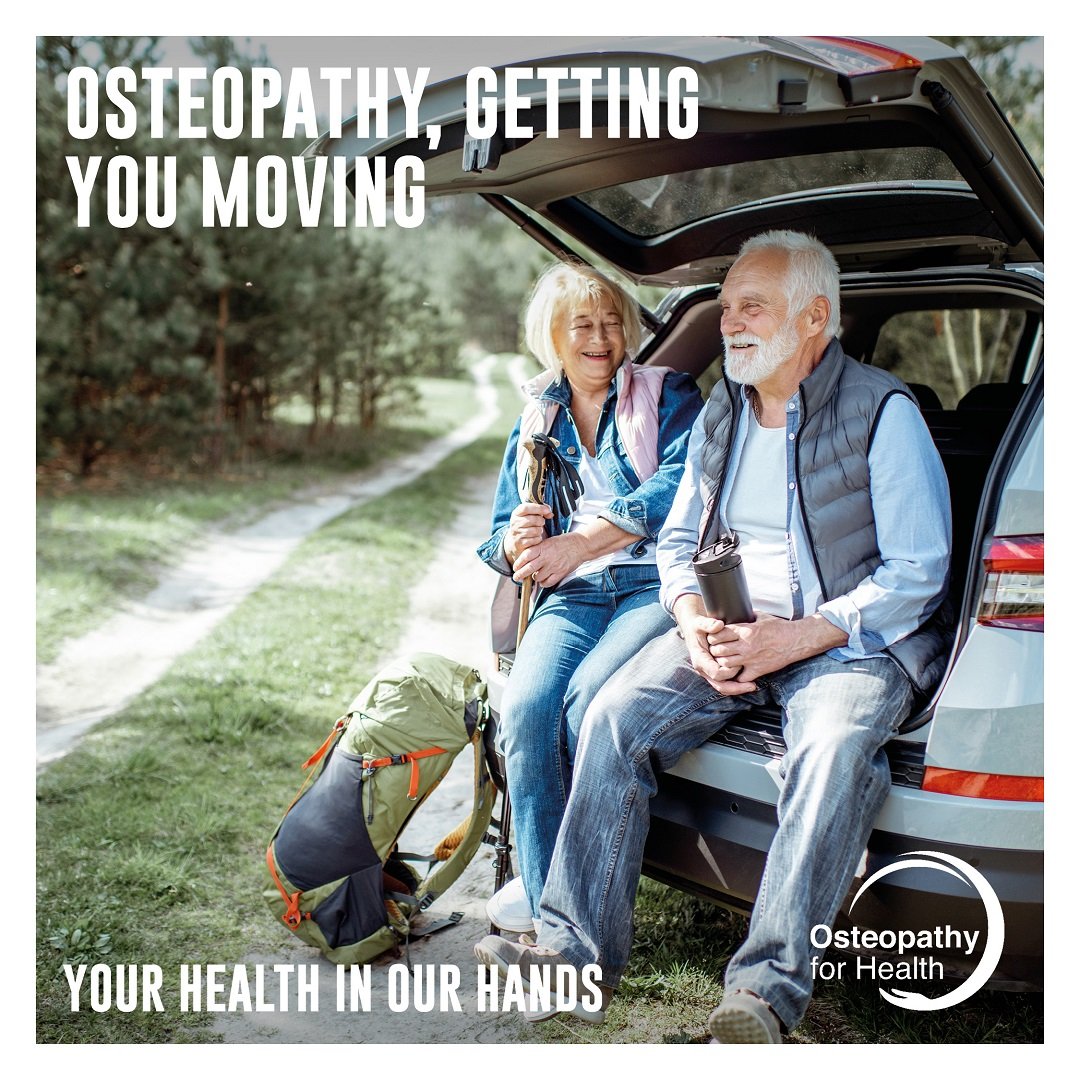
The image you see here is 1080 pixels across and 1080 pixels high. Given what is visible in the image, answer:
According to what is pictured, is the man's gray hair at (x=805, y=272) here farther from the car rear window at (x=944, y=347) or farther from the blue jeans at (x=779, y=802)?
the car rear window at (x=944, y=347)

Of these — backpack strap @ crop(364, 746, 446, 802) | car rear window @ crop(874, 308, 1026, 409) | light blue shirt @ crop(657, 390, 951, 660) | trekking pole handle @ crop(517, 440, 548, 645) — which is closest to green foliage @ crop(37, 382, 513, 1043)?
backpack strap @ crop(364, 746, 446, 802)

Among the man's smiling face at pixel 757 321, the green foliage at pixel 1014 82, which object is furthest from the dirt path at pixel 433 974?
the green foliage at pixel 1014 82

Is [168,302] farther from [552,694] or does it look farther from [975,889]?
[975,889]

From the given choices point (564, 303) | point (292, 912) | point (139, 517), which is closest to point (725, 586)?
point (564, 303)

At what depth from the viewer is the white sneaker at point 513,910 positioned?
288cm

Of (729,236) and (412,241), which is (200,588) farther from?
(412,241)

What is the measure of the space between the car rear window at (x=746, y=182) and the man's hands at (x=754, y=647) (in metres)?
1.19

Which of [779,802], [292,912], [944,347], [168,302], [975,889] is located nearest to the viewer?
[975,889]

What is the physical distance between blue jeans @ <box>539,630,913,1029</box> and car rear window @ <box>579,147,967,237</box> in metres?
1.34

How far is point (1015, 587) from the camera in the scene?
2.40 meters

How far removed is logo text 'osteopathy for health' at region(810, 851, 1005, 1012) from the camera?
231 cm

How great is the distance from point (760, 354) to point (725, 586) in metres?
0.63

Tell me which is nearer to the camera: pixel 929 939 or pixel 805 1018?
pixel 929 939

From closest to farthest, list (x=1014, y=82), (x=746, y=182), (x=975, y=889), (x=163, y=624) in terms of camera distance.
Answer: (x=975, y=889) < (x=746, y=182) < (x=163, y=624) < (x=1014, y=82)
